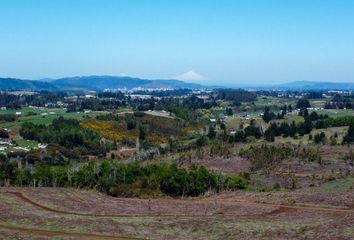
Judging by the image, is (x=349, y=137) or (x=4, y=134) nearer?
(x=349, y=137)

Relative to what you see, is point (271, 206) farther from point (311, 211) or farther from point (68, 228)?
point (68, 228)

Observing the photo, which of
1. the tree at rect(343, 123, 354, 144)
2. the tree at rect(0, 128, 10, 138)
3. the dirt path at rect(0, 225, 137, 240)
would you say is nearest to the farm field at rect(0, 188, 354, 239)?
the dirt path at rect(0, 225, 137, 240)

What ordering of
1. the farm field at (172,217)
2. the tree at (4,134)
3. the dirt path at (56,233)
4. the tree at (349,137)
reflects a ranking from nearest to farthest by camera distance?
the dirt path at (56,233) < the farm field at (172,217) < the tree at (349,137) < the tree at (4,134)

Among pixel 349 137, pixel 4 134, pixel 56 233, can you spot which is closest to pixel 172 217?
pixel 56 233

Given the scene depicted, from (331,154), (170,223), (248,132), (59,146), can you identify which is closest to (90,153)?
(59,146)

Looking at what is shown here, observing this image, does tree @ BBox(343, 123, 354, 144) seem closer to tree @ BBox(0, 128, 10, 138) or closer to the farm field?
the farm field

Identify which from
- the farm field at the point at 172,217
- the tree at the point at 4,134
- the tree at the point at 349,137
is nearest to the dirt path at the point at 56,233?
the farm field at the point at 172,217

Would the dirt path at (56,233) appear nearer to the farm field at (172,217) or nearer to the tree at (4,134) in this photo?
the farm field at (172,217)

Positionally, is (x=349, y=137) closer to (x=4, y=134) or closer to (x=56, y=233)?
(x=4, y=134)
